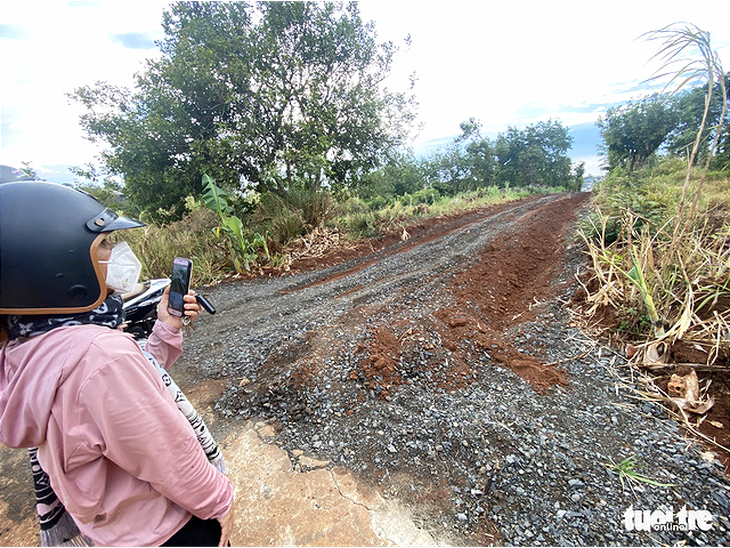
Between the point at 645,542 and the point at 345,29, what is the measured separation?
10487mm

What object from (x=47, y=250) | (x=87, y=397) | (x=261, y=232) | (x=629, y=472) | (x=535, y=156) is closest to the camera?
(x=87, y=397)

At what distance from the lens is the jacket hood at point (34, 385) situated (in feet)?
2.57

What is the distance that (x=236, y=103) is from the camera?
7.63m

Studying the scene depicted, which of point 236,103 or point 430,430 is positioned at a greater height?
point 236,103

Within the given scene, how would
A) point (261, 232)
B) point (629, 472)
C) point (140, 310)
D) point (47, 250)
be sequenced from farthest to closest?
1. point (261, 232)
2. point (140, 310)
3. point (629, 472)
4. point (47, 250)

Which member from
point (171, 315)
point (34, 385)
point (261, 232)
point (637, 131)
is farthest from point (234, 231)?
point (637, 131)

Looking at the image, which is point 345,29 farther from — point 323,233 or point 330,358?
point 330,358

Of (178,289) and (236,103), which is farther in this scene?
(236,103)

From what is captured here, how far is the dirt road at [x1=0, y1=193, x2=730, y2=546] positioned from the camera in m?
1.39

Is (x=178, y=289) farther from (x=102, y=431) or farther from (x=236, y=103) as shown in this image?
(x=236, y=103)

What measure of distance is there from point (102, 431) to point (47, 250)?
23.7 inches

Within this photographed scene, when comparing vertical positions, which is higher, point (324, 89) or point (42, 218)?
point (324, 89)

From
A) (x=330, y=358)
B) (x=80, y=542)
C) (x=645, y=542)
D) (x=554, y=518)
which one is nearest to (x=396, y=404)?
(x=330, y=358)

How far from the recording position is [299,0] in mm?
7645
